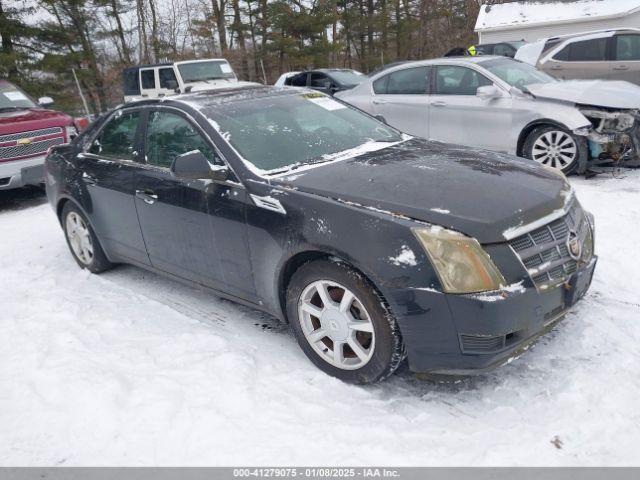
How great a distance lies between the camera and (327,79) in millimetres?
13844

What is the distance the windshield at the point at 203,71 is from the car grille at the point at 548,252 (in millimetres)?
13099

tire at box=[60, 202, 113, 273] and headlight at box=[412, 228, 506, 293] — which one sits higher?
headlight at box=[412, 228, 506, 293]

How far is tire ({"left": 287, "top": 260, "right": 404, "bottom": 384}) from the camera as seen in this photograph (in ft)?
9.16

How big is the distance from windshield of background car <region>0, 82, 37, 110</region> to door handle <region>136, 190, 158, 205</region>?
20.1 ft

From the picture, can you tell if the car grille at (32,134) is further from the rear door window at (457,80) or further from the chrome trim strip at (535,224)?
the chrome trim strip at (535,224)

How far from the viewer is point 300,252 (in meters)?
3.01

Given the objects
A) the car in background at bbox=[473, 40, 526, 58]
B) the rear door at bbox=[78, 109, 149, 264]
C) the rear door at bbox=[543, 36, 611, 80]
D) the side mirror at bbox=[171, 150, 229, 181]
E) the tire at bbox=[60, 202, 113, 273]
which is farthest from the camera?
the car in background at bbox=[473, 40, 526, 58]

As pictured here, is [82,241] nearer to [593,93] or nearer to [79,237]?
[79,237]

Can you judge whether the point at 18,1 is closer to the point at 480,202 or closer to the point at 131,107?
the point at 131,107

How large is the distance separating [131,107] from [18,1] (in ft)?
60.4

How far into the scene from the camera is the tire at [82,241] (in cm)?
487

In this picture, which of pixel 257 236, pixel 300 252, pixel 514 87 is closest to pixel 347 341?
pixel 300 252

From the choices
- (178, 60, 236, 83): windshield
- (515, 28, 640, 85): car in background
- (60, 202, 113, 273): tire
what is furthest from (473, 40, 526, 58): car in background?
(60, 202, 113, 273): tire

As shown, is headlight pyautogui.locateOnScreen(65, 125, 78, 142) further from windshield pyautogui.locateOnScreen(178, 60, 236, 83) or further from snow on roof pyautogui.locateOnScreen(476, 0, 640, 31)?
snow on roof pyautogui.locateOnScreen(476, 0, 640, 31)
